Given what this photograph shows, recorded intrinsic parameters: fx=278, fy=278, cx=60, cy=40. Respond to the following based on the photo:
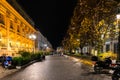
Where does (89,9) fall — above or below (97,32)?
above

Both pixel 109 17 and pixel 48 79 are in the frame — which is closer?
pixel 48 79

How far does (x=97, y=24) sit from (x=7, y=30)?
15924mm

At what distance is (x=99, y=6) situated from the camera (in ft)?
142

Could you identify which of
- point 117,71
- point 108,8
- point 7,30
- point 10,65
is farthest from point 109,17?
point 117,71

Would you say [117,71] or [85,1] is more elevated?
[85,1]

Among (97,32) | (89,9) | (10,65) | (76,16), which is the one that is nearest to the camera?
(10,65)

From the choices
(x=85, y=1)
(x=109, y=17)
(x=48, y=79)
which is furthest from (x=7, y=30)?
(x=48, y=79)

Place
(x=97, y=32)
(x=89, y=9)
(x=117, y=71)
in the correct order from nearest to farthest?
(x=117, y=71) → (x=97, y=32) → (x=89, y=9)

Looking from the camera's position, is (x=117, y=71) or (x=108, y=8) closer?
(x=117, y=71)

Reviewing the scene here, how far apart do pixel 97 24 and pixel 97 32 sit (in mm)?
2091

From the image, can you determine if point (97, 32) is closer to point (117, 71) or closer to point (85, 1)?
point (85, 1)

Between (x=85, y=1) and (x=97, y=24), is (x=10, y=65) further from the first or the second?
(x=85, y=1)

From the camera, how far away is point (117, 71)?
16.2m

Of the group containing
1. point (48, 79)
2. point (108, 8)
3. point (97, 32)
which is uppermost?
point (108, 8)
